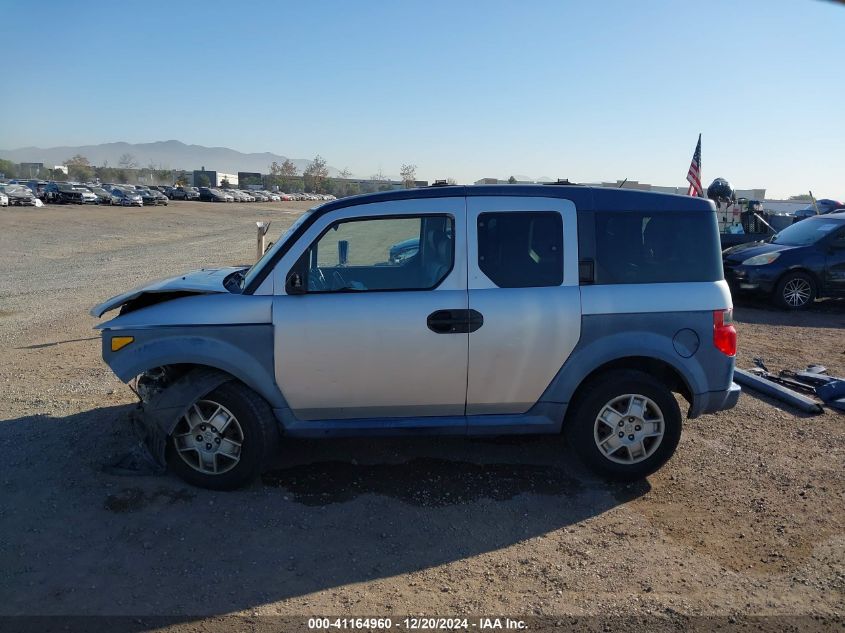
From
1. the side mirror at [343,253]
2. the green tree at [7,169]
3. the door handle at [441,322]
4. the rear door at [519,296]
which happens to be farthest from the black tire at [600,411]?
the green tree at [7,169]

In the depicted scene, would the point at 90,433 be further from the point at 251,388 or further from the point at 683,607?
the point at 683,607

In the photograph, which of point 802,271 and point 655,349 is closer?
point 655,349

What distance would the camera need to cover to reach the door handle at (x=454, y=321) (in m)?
4.48

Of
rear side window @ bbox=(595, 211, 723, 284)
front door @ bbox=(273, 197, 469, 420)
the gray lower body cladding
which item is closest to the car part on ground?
the gray lower body cladding

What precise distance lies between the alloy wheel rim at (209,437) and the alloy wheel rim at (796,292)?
10696 mm

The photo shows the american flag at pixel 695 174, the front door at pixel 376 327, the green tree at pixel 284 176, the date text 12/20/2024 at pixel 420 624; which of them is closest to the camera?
the date text 12/20/2024 at pixel 420 624

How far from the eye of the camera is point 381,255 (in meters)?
5.21

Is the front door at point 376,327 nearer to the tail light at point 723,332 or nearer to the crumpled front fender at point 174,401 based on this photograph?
the crumpled front fender at point 174,401

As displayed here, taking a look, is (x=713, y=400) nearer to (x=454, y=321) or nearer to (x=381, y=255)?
(x=454, y=321)

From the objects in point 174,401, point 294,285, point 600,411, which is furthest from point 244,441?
point 600,411

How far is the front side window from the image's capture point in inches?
182

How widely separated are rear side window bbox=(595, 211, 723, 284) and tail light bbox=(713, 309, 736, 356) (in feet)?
0.88

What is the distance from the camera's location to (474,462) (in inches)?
201

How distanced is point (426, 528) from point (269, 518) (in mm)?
999
